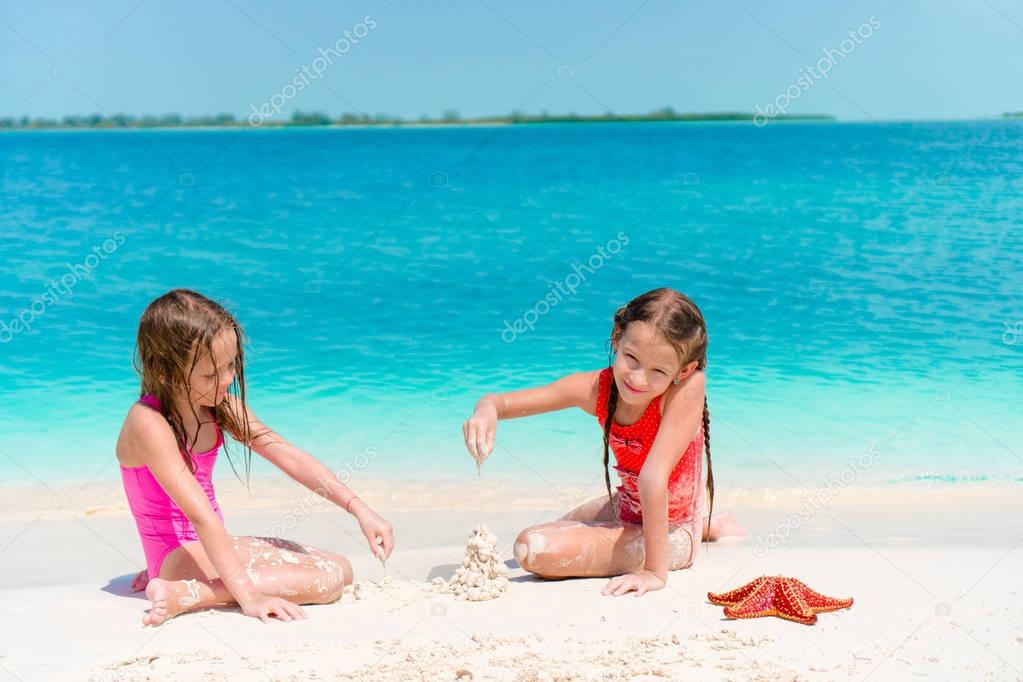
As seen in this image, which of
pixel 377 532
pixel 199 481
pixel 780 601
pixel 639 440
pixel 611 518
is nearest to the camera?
pixel 780 601

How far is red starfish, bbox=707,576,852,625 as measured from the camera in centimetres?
353

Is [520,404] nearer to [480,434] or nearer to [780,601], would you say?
[480,434]

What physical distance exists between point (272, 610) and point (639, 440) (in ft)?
5.35

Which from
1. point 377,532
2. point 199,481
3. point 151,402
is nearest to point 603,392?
point 377,532

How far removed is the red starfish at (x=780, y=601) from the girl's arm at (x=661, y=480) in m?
0.37

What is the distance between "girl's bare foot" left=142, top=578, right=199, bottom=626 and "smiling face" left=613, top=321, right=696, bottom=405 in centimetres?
180

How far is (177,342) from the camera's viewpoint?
378cm

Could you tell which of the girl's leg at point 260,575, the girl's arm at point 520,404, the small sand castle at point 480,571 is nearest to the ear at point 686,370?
the girl's arm at point 520,404

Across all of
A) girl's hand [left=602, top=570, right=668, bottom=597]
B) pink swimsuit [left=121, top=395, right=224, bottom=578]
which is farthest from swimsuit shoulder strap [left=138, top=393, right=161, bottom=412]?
girl's hand [left=602, top=570, right=668, bottom=597]

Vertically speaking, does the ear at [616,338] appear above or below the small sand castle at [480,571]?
above

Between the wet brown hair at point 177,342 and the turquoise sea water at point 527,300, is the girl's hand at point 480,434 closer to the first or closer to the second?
the wet brown hair at point 177,342

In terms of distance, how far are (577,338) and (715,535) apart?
21.3 feet

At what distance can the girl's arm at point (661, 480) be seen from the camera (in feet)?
13.2

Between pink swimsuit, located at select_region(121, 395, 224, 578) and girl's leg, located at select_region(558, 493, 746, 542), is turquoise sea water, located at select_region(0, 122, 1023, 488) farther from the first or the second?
pink swimsuit, located at select_region(121, 395, 224, 578)
